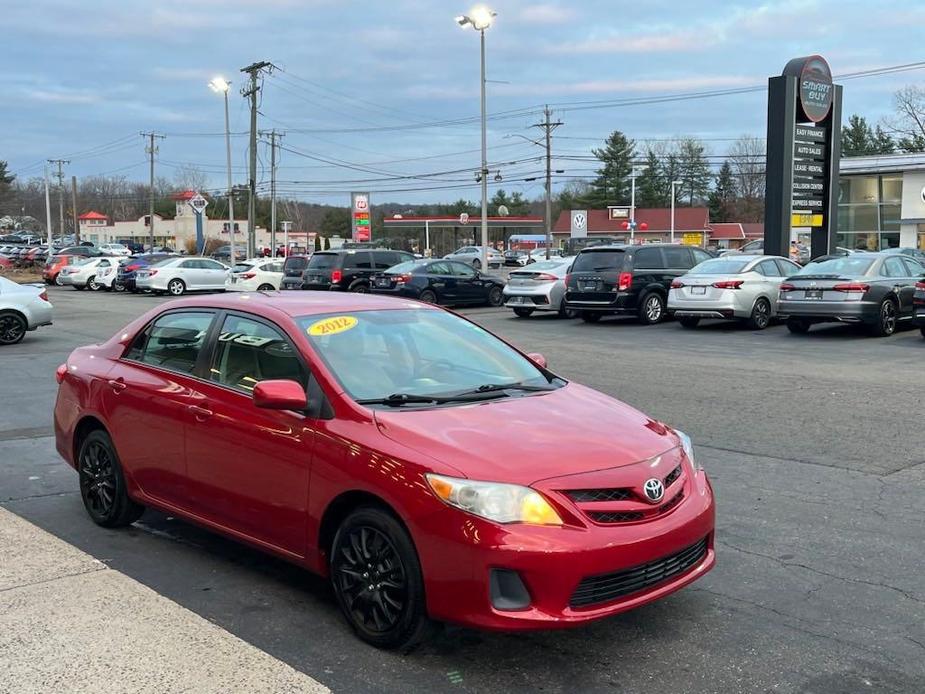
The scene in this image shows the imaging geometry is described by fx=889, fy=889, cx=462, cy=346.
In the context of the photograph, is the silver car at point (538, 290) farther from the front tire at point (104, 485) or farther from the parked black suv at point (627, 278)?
the front tire at point (104, 485)

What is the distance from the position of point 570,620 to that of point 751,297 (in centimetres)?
1522

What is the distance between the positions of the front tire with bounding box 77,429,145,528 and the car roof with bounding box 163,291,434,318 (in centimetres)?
100

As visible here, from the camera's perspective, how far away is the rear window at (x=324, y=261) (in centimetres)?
2762

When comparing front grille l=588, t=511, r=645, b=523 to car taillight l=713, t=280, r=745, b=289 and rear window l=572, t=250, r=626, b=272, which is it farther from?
rear window l=572, t=250, r=626, b=272

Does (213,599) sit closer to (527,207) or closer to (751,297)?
(751,297)

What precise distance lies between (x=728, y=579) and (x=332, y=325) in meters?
2.48

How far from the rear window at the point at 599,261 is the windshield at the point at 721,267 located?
1.77 m

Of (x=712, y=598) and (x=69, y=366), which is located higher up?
(x=69, y=366)

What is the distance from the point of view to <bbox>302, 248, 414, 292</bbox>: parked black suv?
27469 mm

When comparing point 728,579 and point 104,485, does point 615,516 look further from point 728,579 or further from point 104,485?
point 104,485

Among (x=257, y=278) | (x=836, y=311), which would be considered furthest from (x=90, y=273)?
(x=836, y=311)

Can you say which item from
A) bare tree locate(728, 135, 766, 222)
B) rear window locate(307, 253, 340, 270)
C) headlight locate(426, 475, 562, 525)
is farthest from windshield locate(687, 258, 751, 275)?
bare tree locate(728, 135, 766, 222)

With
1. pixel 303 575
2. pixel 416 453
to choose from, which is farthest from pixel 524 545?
pixel 303 575

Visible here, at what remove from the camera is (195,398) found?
4863mm
